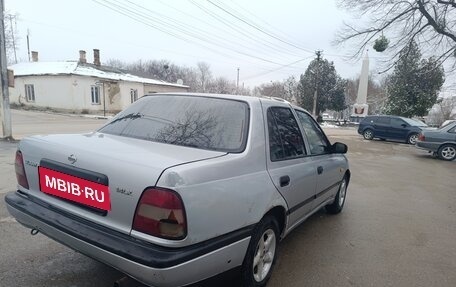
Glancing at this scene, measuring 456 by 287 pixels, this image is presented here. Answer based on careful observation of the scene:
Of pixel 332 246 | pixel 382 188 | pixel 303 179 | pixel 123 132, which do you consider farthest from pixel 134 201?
pixel 382 188

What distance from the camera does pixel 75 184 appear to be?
2387 millimetres

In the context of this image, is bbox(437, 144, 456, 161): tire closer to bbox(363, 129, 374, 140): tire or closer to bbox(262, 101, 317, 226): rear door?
bbox(363, 129, 374, 140): tire

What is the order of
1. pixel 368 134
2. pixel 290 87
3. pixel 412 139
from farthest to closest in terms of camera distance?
pixel 290 87, pixel 368 134, pixel 412 139

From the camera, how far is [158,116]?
314 centimetres

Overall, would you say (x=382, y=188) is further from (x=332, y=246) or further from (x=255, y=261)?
(x=255, y=261)

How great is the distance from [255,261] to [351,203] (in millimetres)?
3711

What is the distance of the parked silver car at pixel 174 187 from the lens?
208 cm

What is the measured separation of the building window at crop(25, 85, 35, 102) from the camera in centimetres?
3155

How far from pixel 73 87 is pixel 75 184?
1203 inches

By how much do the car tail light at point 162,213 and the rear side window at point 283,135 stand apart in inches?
45.1

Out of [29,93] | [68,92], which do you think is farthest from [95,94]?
[29,93]

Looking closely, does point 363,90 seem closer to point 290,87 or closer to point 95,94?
point 290,87

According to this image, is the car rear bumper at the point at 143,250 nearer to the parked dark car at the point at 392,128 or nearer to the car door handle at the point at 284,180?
the car door handle at the point at 284,180

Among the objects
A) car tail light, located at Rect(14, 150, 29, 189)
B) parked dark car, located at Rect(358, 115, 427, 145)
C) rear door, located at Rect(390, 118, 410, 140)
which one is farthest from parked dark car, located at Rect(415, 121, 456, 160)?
car tail light, located at Rect(14, 150, 29, 189)
